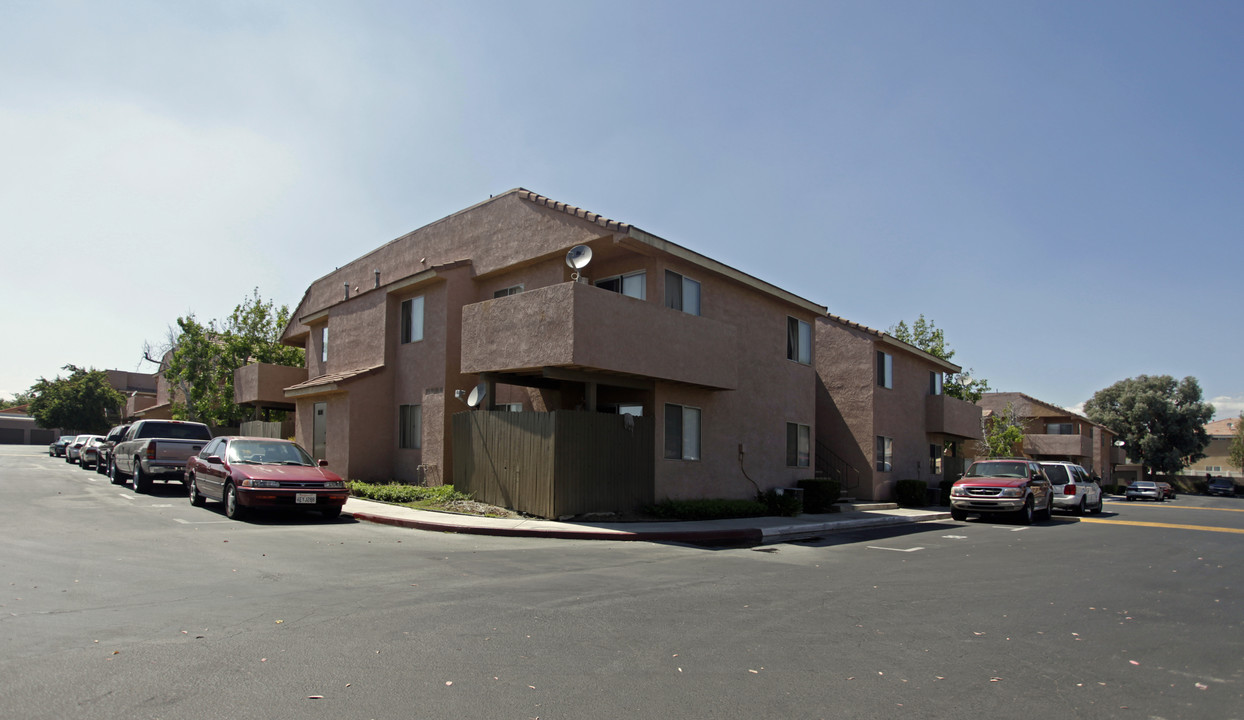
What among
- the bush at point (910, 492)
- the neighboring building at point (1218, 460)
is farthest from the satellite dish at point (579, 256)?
the neighboring building at point (1218, 460)

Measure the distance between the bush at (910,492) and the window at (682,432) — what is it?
33.9 ft

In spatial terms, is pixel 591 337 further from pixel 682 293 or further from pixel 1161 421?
pixel 1161 421

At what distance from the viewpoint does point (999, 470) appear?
22.0 metres

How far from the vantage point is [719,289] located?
1931 cm

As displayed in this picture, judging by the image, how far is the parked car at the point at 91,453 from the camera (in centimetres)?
2855

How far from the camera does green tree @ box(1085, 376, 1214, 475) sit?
6681 cm

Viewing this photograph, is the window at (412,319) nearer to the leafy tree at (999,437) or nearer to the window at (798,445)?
the window at (798,445)

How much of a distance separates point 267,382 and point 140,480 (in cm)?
847

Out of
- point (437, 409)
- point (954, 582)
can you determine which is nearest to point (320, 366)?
point (437, 409)

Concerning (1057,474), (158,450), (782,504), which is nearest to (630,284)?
(782,504)

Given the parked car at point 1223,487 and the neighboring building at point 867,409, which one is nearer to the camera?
the neighboring building at point 867,409

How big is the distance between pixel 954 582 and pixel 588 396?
8314 millimetres

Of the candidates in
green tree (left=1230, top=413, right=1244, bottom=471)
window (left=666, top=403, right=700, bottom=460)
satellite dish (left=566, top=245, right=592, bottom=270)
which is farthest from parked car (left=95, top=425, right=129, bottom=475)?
green tree (left=1230, top=413, right=1244, bottom=471)

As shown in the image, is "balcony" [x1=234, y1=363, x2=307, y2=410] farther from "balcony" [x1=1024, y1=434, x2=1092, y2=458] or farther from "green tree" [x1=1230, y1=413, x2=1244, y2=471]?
"green tree" [x1=1230, y1=413, x2=1244, y2=471]
